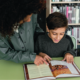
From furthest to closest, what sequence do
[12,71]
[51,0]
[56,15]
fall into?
[51,0]
[56,15]
[12,71]

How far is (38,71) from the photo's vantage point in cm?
93

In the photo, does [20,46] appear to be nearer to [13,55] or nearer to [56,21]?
[13,55]

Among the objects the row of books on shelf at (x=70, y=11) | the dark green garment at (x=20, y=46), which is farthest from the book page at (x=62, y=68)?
the row of books on shelf at (x=70, y=11)

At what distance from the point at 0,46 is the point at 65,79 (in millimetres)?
590

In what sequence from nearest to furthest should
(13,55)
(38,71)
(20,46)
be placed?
(38,71) < (13,55) < (20,46)

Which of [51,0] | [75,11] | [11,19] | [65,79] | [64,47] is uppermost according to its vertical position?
[51,0]

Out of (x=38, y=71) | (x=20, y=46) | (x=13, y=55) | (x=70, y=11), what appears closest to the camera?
(x=38, y=71)

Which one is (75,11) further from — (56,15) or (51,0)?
(56,15)

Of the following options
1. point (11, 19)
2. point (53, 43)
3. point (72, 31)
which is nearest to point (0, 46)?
point (11, 19)

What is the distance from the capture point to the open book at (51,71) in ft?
2.83

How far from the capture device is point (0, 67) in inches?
40.4

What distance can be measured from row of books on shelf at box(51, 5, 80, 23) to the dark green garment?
1.01 meters

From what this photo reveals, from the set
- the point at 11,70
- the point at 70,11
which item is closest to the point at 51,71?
the point at 11,70

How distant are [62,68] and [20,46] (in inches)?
17.3
